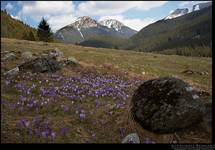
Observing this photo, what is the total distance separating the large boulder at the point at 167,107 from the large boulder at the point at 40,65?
24.0 feet

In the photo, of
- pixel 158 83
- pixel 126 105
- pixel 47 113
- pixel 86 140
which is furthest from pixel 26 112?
Answer: pixel 158 83

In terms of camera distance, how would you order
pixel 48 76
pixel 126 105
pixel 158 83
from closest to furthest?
pixel 158 83
pixel 126 105
pixel 48 76

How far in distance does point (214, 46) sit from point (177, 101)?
2.13 meters

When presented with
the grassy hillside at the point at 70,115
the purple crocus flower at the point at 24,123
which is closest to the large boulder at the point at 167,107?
the grassy hillside at the point at 70,115

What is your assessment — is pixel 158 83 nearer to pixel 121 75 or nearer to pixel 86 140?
pixel 86 140

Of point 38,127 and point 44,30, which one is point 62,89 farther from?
point 44,30

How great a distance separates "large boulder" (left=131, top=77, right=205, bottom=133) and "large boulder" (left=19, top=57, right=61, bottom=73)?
7307 mm

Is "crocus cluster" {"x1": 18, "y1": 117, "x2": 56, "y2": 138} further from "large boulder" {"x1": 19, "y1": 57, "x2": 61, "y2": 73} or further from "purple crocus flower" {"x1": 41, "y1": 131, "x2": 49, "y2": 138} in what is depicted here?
"large boulder" {"x1": 19, "y1": 57, "x2": 61, "y2": 73}

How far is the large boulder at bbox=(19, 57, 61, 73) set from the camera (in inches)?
606

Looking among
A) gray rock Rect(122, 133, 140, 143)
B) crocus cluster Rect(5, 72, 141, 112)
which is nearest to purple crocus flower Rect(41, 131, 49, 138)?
crocus cluster Rect(5, 72, 141, 112)

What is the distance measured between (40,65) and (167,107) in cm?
843

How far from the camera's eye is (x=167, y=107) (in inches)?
341

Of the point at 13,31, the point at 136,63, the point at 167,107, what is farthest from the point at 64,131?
the point at 13,31

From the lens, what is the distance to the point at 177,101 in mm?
8719
